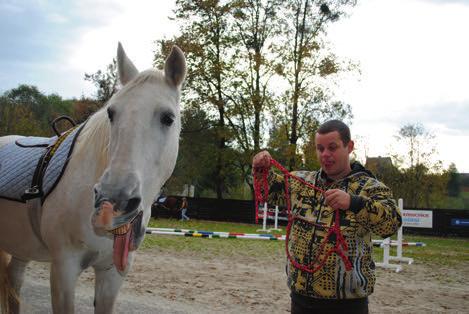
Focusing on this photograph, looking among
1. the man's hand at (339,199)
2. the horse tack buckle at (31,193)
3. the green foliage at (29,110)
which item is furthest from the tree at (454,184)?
the horse tack buckle at (31,193)

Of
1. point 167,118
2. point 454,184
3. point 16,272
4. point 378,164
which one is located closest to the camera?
point 167,118

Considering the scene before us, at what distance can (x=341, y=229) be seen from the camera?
2.36m

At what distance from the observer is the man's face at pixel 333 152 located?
2389 millimetres

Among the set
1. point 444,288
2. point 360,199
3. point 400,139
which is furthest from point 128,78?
point 400,139

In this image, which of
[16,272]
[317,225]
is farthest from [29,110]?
[317,225]

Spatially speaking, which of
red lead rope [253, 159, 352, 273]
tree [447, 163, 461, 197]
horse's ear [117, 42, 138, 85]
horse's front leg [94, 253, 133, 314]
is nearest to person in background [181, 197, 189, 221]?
horse's front leg [94, 253, 133, 314]

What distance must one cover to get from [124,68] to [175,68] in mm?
335

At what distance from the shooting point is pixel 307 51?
2491 centimetres

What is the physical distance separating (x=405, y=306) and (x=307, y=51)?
68.5ft

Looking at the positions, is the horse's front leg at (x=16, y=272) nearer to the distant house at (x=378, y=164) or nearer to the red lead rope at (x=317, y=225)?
the red lead rope at (x=317, y=225)

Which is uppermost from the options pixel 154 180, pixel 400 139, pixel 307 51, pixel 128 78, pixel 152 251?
pixel 307 51

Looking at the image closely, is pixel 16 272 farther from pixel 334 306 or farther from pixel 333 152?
pixel 333 152

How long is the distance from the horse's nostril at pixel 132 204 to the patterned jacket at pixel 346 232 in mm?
1060

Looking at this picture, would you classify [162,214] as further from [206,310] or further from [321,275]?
[321,275]
